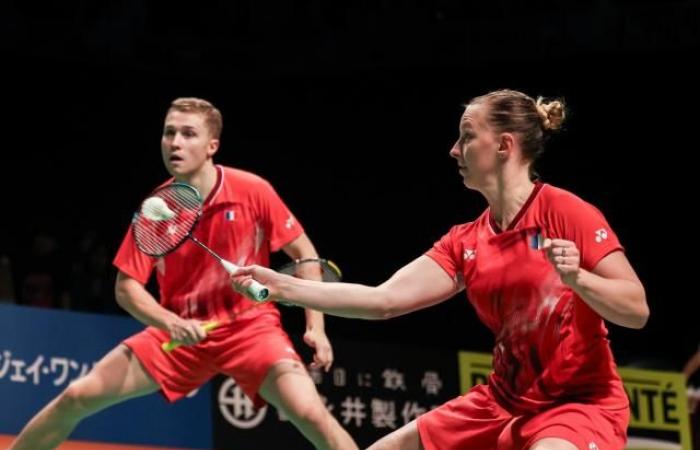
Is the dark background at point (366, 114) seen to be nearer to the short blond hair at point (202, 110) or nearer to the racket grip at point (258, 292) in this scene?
the short blond hair at point (202, 110)

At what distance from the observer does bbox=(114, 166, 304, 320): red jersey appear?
556 centimetres

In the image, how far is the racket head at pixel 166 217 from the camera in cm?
504

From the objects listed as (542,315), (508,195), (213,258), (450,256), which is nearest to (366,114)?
(213,258)

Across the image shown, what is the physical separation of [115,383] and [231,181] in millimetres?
960

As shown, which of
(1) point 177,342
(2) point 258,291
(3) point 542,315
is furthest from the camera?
(1) point 177,342

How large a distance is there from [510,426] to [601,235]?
60cm

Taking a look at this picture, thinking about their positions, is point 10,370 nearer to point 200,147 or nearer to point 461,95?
point 200,147

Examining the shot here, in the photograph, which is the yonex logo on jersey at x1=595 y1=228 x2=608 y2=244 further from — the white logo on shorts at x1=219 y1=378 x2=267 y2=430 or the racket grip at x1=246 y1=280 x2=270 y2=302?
the white logo on shorts at x1=219 y1=378 x2=267 y2=430

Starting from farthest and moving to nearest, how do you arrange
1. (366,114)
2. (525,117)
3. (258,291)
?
1. (366,114)
2. (525,117)
3. (258,291)

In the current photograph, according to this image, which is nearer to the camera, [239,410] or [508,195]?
[508,195]

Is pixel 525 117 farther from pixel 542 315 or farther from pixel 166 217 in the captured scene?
pixel 166 217

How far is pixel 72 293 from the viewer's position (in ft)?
32.1

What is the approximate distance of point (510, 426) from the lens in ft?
12.6

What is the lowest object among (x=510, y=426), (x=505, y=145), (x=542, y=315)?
(x=510, y=426)
